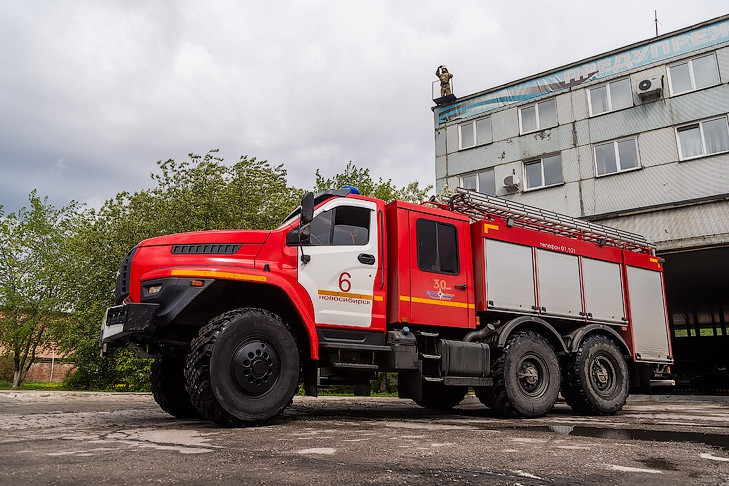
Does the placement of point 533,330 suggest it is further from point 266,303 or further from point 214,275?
point 214,275

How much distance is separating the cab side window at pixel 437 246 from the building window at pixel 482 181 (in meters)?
15.2

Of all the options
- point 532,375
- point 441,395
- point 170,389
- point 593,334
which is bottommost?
point 441,395

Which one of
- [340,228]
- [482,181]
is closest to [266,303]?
[340,228]

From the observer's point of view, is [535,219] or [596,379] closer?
[596,379]

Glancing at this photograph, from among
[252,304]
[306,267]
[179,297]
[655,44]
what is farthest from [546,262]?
[655,44]

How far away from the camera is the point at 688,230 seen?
15992 mm

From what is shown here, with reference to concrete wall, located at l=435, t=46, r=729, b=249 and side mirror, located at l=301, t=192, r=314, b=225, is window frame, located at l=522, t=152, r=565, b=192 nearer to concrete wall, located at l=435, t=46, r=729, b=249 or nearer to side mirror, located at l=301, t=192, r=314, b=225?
concrete wall, located at l=435, t=46, r=729, b=249

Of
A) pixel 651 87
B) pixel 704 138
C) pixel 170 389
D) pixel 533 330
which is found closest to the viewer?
pixel 170 389

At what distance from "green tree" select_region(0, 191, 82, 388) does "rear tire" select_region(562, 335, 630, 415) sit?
21789mm

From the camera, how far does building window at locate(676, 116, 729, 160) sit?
17781mm

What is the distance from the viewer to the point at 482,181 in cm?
2334

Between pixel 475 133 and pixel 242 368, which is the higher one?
pixel 475 133

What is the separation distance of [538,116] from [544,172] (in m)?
2.34

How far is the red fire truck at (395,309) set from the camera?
5.99m
